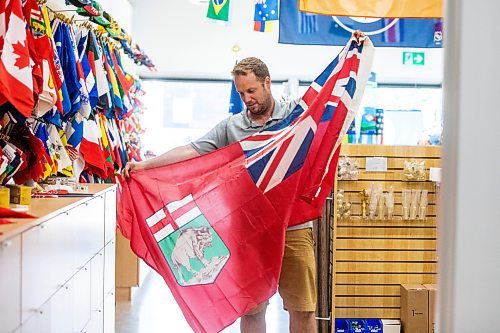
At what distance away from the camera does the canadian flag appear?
279cm

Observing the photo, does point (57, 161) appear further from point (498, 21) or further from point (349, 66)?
point (498, 21)

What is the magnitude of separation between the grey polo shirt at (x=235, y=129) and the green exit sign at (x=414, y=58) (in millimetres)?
6810

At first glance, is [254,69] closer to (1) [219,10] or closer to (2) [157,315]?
(2) [157,315]

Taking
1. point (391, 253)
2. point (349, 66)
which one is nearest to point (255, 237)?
point (349, 66)

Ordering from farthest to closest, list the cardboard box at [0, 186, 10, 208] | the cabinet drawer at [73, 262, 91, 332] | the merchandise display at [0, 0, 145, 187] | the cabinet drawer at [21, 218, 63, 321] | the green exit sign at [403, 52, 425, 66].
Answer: the green exit sign at [403, 52, 425, 66], the cabinet drawer at [73, 262, 91, 332], the merchandise display at [0, 0, 145, 187], the cardboard box at [0, 186, 10, 208], the cabinet drawer at [21, 218, 63, 321]

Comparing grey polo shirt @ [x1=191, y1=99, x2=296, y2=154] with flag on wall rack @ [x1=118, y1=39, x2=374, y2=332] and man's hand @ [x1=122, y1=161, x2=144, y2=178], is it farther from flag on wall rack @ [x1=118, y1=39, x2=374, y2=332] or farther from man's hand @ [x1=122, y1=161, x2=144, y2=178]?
man's hand @ [x1=122, y1=161, x2=144, y2=178]

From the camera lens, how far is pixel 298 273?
3416 millimetres

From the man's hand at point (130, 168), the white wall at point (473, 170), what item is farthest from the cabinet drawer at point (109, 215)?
the white wall at point (473, 170)

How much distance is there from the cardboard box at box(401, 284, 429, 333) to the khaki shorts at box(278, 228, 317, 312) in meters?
1.60

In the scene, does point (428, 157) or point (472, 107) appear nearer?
point (472, 107)

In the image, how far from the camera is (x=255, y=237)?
3412 mm

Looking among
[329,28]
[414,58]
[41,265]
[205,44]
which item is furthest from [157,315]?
[414,58]

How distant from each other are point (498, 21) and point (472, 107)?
0.38 feet

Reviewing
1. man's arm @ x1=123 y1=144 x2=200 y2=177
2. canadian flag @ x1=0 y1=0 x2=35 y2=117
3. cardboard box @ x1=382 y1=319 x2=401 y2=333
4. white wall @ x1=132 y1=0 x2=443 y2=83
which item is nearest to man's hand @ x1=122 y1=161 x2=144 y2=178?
man's arm @ x1=123 y1=144 x2=200 y2=177
